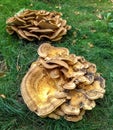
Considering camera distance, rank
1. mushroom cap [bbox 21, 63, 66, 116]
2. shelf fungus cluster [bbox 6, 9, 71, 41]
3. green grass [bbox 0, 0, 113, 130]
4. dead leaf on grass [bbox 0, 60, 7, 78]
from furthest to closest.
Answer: shelf fungus cluster [bbox 6, 9, 71, 41]
dead leaf on grass [bbox 0, 60, 7, 78]
green grass [bbox 0, 0, 113, 130]
mushroom cap [bbox 21, 63, 66, 116]

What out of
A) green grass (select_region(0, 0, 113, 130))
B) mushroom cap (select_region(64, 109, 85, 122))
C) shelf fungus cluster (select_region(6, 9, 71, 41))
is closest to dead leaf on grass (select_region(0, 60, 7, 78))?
green grass (select_region(0, 0, 113, 130))

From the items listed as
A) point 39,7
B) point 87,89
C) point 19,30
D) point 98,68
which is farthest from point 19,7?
point 87,89

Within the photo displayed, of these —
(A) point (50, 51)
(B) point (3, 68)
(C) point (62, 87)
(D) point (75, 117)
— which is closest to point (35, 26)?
(A) point (50, 51)

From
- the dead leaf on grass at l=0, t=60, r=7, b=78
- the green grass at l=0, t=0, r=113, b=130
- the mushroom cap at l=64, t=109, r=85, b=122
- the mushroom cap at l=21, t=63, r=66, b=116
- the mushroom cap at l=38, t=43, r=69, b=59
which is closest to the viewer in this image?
the mushroom cap at l=21, t=63, r=66, b=116

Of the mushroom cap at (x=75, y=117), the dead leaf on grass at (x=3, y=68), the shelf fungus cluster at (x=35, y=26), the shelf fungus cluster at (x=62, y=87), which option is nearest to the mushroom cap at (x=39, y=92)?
the shelf fungus cluster at (x=62, y=87)

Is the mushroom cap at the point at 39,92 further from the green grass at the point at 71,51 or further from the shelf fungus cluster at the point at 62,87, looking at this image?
the green grass at the point at 71,51

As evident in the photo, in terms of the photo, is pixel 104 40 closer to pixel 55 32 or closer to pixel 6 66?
pixel 55 32

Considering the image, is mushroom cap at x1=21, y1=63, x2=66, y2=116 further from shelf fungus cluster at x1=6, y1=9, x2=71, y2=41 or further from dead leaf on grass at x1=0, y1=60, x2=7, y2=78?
shelf fungus cluster at x1=6, y1=9, x2=71, y2=41
